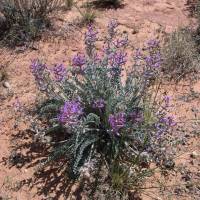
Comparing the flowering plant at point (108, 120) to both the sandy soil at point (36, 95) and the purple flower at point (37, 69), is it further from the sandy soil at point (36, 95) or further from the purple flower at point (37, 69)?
the sandy soil at point (36, 95)

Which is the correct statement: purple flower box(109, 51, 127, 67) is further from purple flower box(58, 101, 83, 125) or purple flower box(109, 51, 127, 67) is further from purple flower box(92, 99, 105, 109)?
purple flower box(58, 101, 83, 125)

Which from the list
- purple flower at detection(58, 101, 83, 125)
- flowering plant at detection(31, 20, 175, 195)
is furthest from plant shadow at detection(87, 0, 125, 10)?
purple flower at detection(58, 101, 83, 125)

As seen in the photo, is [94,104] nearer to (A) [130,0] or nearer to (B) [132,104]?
(B) [132,104]

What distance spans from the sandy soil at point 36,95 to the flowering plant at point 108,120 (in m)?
0.21

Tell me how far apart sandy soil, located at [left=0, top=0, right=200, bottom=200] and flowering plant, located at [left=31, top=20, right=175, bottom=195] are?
21 centimetres

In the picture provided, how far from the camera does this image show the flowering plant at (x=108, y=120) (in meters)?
3.65

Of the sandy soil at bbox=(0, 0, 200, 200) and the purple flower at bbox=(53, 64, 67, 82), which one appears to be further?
the purple flower at bbox=(53, 64, 67, 82)

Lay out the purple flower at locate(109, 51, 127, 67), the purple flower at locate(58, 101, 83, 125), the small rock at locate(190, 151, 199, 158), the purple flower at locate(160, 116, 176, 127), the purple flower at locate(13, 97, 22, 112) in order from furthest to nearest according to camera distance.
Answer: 1. the purple flower at locate(13, 97, 22, 112)
2. the small rock at locate(190, 151, 199, 158)
3. the purple flower at locate(109, 51, 127, 67)
4. the purple flower at locate(160, 116, 176, 127)
5. the purple flower at locate(58, 101, 83, 125)

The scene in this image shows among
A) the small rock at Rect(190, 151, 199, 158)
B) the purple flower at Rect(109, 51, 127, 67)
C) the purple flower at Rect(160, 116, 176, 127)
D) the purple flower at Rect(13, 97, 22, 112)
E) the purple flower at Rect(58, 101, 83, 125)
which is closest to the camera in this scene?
the purple flower at Rect(58, 101, 83, 125)

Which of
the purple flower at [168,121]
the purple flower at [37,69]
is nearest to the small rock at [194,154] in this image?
the purple flower at [168,121]

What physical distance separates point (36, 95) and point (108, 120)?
3.97ft

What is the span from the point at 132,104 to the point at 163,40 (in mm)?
1635

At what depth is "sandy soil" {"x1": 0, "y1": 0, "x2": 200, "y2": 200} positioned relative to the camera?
366 cm

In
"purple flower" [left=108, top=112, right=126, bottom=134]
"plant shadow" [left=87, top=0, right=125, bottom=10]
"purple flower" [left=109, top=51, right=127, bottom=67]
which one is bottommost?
"plant shadow" [left=87, top=0, right=125, bottom=10]
